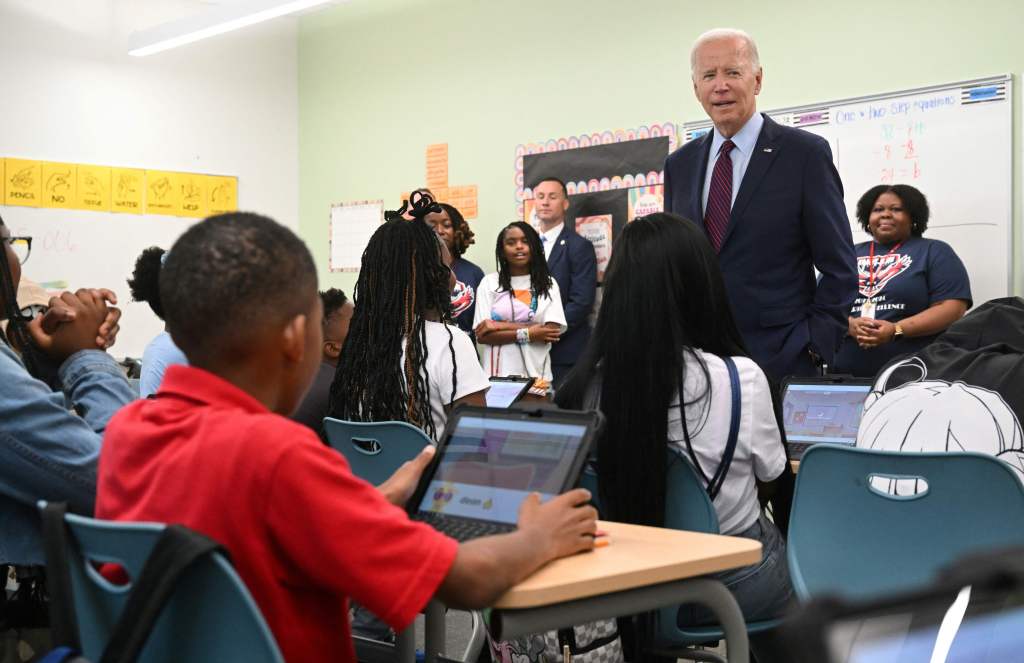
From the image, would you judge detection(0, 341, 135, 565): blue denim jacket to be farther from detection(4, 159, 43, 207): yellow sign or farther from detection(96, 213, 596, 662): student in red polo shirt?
detection(4, 159, 43, 207): yellow sign

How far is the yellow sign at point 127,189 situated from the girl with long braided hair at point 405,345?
17.9 feet

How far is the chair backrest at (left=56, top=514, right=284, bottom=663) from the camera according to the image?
1049 mm

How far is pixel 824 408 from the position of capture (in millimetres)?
3123

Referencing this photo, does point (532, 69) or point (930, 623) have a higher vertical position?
point (532, 69)

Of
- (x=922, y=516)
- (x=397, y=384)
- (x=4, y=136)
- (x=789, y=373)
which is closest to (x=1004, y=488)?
(x=922, y=516)

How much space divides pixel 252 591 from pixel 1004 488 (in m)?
1.28

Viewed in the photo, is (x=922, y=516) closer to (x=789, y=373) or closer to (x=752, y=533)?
(x=752, y=533)

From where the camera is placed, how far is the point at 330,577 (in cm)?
114

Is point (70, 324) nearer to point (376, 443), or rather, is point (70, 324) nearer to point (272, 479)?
point (376, 443)

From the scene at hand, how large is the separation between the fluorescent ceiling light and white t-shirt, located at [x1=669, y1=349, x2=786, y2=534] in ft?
17.2

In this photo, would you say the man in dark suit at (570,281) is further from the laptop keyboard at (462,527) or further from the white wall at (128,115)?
the laptop keyboard at (462,527)

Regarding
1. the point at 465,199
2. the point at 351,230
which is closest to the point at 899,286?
the point at 465,199

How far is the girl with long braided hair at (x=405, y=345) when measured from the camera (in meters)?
2.76

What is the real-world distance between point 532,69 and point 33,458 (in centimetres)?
578
